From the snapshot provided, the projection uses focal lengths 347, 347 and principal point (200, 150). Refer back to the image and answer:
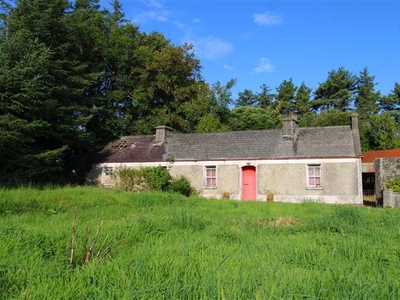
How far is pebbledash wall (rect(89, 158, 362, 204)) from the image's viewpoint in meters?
20.2

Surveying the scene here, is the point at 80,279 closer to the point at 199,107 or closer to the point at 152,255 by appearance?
the point at 152,255

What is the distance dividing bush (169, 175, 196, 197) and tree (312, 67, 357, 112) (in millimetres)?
32613

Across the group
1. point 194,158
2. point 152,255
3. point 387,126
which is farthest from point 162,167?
point 387,126

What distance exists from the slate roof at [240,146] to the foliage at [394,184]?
2.31 m

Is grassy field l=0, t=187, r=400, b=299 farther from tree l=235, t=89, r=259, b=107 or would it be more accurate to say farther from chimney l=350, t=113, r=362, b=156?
tree l=235, t=89, r=259, b=107

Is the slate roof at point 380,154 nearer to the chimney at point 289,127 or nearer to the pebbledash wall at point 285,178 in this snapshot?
the chimney at point 289,127

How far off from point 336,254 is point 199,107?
2781 centimetres

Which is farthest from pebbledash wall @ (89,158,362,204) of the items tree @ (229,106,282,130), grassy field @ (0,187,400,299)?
tree @ (229,106,282,130)

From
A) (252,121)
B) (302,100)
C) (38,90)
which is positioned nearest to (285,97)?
(302,100)

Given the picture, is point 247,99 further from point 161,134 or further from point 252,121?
point 161,134

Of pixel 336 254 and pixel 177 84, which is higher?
pixel 177 84

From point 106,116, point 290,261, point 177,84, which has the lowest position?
point 290,261

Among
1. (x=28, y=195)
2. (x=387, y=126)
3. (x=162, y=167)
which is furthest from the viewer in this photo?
(x=387, y=126)

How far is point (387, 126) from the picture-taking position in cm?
3694
